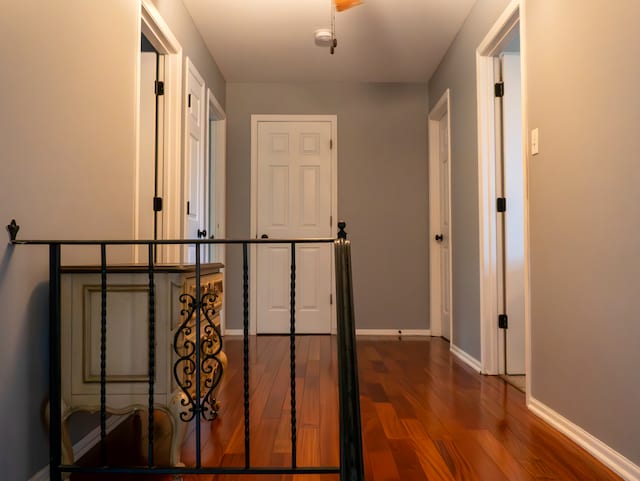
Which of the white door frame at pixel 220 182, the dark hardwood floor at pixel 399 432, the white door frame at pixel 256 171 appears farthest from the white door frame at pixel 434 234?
the white door frame at pixel 220 182

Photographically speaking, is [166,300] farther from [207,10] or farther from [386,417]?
[207,10]

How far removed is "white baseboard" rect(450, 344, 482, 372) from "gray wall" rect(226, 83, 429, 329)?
93cm

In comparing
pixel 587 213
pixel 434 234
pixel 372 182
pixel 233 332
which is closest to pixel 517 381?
pixel 587 213

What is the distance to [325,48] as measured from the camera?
4.11 m

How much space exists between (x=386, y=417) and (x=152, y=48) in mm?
2734

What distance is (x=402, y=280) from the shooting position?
4836 millimetres

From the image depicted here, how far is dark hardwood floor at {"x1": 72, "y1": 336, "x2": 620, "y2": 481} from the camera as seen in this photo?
1745 mm

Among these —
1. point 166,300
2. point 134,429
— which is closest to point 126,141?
point 166,300

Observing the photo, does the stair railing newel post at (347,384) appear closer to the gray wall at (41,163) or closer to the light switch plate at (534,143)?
the gray wall at (41,163)

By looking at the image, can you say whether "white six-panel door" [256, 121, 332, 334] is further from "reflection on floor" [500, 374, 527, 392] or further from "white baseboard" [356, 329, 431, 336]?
"reflection on floor" [500, 374, 527, 392]

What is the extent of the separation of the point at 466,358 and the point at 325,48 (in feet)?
9.02

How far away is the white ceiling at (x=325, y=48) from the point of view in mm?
3443

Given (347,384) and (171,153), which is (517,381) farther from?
(171,153)

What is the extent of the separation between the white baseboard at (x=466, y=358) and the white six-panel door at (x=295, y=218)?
4.53 feet
